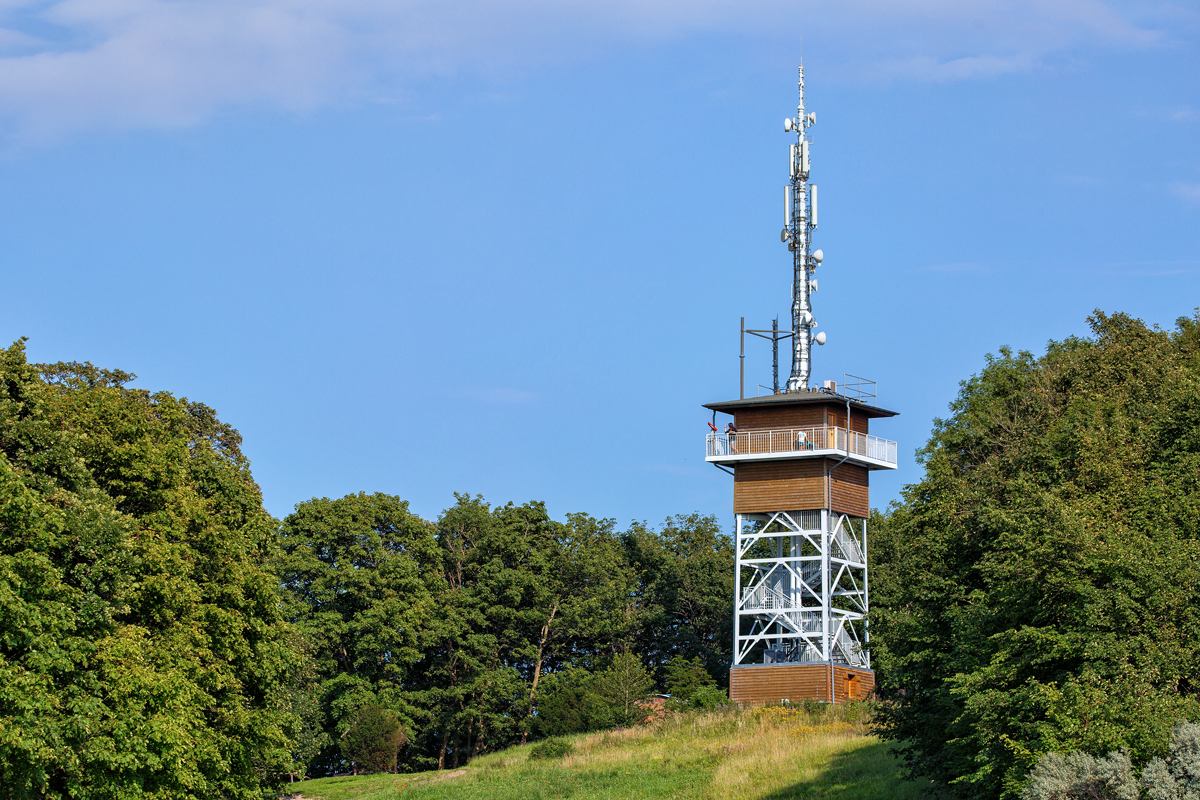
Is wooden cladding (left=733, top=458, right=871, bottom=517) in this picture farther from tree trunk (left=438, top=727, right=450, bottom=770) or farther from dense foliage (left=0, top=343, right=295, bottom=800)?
dense foliage (left=0, top=343, right=295, bottom=800)

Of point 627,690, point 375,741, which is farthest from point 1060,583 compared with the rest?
point 375,741

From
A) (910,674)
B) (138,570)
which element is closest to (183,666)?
(138,570)

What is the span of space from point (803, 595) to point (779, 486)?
4736mm

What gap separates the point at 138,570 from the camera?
30.6 meters

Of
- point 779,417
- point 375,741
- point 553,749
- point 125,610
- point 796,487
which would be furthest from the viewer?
point 375,741

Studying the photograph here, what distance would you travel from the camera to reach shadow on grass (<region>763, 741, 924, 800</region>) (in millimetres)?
34562

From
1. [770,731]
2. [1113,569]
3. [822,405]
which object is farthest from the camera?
[822,405]

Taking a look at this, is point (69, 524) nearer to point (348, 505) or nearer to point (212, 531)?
point (212, 531)

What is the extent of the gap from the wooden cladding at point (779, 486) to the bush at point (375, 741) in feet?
57.4

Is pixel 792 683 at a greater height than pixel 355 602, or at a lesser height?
lesser

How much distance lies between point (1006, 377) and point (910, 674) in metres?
13.0

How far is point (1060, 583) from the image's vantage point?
78.9 ft

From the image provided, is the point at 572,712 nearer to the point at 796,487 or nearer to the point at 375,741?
the point at 375,741

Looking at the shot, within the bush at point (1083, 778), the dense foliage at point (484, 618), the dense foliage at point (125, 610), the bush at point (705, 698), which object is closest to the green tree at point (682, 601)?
the dense foliage at point (484, 618)
